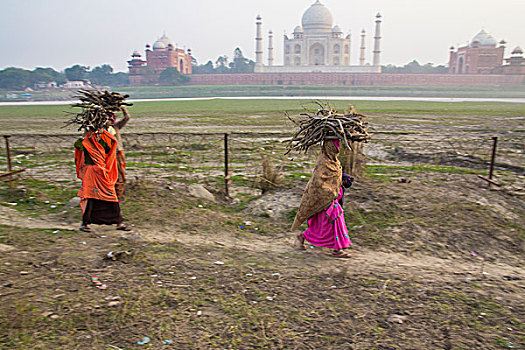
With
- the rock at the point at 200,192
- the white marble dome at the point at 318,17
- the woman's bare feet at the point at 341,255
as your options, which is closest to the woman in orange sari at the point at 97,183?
the rock at the point at 200,192

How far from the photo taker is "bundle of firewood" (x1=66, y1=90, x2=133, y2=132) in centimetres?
518

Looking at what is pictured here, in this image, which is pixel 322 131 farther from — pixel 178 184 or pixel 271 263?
pixel 178 184

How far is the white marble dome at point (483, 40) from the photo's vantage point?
6241 cm

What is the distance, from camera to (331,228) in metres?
4.42

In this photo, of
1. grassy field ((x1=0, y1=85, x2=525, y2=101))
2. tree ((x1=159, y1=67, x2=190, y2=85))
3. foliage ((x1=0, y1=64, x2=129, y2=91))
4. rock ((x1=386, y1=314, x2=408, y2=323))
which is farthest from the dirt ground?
tree ((x1=159, y1=67, x2=190, y2=85))

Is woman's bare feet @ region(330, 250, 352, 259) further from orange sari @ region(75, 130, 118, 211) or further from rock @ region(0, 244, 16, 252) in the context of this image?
rock @ region(0, 244, 16, 252)

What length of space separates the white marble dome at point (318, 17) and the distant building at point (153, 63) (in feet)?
77.1

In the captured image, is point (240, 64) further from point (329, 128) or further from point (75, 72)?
point (329, 128)

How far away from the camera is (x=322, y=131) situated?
438 cm

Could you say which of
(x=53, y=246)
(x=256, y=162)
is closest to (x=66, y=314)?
(x=53, y=246)

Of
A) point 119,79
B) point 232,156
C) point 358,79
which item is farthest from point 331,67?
point 232,156

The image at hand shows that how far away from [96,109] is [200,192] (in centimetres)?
216

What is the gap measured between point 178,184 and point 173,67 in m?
56.8

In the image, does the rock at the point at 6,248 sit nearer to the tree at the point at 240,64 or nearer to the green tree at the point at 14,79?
the green tree at the point at 14,79
